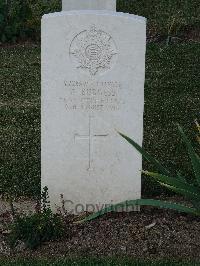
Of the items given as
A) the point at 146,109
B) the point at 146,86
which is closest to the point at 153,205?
the point at 146,109

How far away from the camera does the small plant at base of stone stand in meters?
→ 4.55

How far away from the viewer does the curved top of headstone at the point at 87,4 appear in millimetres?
8703

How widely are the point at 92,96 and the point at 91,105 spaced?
7 cm

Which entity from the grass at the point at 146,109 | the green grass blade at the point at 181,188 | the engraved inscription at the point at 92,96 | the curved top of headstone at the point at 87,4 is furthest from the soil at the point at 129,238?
the curved top of headstone at the point at 87,4

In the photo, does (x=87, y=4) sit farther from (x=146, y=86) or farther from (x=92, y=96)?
(x=92, y=96)

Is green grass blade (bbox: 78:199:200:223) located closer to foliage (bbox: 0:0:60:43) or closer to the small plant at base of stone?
the small plant at base of stone

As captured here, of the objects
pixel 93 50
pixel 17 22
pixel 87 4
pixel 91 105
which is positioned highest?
pixel 87 4

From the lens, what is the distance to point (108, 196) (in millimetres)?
5055

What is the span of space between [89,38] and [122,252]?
4.86 ft

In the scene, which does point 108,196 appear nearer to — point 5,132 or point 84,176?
point 84,176

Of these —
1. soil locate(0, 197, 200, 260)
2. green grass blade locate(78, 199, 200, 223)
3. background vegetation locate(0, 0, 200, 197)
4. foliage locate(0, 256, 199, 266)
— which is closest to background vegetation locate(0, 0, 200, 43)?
background vegetation locate(0, 0, 200, 197)

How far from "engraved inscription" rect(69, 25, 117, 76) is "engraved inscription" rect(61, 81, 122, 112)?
115mm

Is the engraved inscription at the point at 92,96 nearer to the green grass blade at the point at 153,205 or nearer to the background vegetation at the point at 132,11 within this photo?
the green grass blade at the point at 153,205

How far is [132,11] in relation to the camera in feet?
41.2
